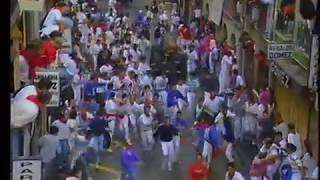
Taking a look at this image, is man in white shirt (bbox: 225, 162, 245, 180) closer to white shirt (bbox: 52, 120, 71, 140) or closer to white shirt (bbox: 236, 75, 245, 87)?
white shirt (bbox: 236, 75, 245, 87)

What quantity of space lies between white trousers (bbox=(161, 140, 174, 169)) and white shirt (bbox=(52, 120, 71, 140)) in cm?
24

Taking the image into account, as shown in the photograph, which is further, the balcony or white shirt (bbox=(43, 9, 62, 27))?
white shirt (bbox=(43, 9, 62, 27))

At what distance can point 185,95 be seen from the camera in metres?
1.65

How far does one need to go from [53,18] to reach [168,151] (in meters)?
0.45

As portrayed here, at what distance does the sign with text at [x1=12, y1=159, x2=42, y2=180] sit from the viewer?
1.47 metres

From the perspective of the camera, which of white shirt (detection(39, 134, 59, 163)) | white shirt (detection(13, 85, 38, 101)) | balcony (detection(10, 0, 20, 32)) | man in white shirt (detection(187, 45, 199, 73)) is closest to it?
balcony (detection(10, 0, 20, 32))

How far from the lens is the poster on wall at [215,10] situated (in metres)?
1.64

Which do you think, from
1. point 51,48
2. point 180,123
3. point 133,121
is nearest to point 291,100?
point 180,123

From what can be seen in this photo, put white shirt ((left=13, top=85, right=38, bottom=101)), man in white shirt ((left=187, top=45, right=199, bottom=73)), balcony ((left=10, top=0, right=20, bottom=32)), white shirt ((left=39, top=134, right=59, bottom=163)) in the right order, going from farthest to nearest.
→ man in white shirt ((left=187, top=45, right=199, bottom=73))
white shirt ((left=39, top=134, right=59, bottom=163))
white shirt ((left=13, top=85, right=38, bottom=101))
balcony ((left=10, top=0, right=20, bottom=32))

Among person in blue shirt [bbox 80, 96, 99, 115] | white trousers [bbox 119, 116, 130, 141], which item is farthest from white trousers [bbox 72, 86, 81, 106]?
white trousers [bbox 119, 116, 130, 141]

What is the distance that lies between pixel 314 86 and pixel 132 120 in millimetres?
465

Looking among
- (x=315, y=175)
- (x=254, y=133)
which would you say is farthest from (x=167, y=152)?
(x=315, y=175)

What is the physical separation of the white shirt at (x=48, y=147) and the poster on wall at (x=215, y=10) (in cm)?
51
